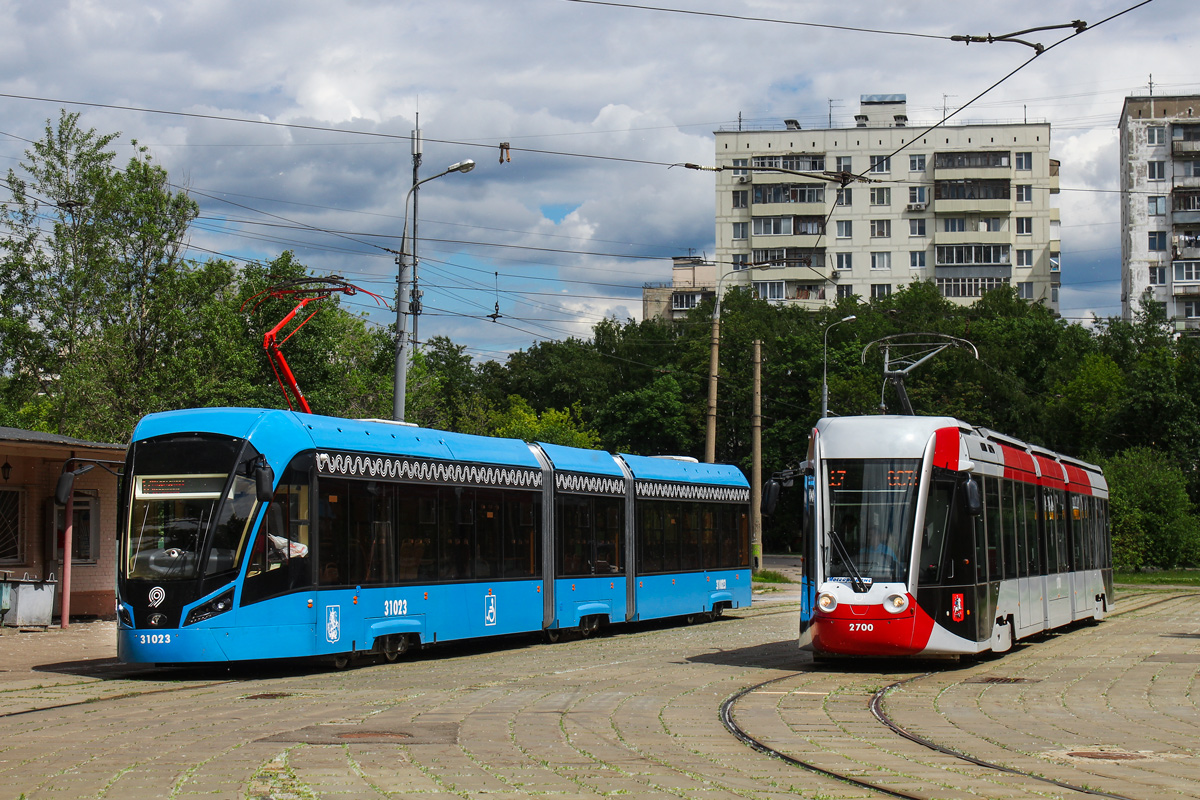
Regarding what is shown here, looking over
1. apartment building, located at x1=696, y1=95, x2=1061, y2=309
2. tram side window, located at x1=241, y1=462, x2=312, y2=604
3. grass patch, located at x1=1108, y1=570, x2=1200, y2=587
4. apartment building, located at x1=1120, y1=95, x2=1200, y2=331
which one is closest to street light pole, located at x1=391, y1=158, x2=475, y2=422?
tram side window, located at x1=241, y1=462, x2=312, y2=604

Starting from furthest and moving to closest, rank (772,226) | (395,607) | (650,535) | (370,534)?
(772,226), (650,535), (395,607), (370,534)

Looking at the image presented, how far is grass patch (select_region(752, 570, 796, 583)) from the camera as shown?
42875mm

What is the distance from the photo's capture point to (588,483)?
2142 cm

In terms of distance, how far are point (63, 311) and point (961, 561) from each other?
98.3 feet

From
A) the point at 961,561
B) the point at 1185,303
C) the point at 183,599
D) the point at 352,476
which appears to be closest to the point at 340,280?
the point at 352,476

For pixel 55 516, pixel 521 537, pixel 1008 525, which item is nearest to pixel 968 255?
pixel 1008 525

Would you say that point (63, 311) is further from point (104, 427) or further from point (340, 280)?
point (340, 280)

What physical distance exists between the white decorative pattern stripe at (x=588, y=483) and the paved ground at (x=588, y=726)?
3.18 meters

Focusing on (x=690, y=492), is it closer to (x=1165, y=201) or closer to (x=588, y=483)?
(x=588, y=483)

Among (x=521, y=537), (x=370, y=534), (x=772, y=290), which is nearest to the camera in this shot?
(x=370, y=534)

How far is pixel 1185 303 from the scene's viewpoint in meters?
89.7

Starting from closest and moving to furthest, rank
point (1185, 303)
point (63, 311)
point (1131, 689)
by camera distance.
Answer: point (1131, 689), point (63, 311), point (1185, 303)

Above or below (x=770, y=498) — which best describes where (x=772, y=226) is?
above

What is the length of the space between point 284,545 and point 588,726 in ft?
17.8
